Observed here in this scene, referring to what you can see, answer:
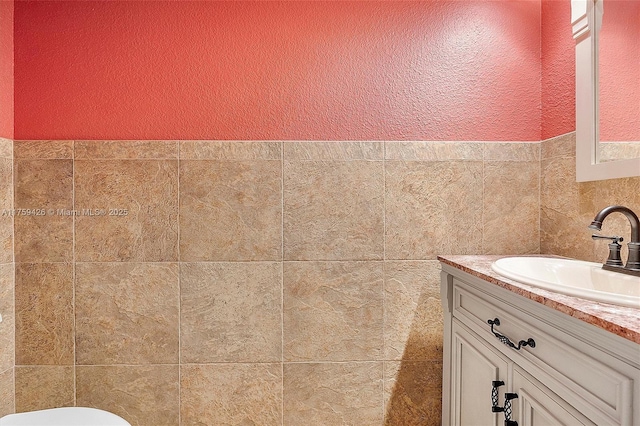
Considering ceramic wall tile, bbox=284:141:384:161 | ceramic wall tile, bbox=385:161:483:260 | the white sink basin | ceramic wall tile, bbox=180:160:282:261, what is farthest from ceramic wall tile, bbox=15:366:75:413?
the white sink basin

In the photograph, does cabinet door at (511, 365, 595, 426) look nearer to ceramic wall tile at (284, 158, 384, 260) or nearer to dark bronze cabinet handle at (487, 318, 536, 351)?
dark bronze cabinet handle at (487, 318, 536, 351)

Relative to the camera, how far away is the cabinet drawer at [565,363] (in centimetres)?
79

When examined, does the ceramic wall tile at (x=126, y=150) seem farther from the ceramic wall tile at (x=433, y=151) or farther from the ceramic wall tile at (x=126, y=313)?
the ceramic wall tile at (x=433, y=151)

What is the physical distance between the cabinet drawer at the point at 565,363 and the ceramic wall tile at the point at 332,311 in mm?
568

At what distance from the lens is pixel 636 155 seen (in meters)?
1.34

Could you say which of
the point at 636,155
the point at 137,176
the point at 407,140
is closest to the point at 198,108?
the point at 137,176

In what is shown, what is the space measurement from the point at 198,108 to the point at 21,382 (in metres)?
1.37

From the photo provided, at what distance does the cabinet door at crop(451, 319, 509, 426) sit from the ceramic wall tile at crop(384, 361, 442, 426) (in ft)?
0.86

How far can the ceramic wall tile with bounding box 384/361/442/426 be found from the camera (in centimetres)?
188

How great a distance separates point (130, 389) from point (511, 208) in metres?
1.80

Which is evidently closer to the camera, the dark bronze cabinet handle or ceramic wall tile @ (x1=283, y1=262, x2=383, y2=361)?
the dark bronze cabinet handle

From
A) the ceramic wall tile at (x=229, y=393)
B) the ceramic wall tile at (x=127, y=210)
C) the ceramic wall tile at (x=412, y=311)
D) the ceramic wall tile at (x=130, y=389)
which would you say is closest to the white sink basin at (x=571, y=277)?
→ the ceramic wall tile at (x=412, y=311)

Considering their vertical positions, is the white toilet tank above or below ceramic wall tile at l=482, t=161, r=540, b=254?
below

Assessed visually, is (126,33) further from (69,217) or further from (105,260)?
(105,260)
